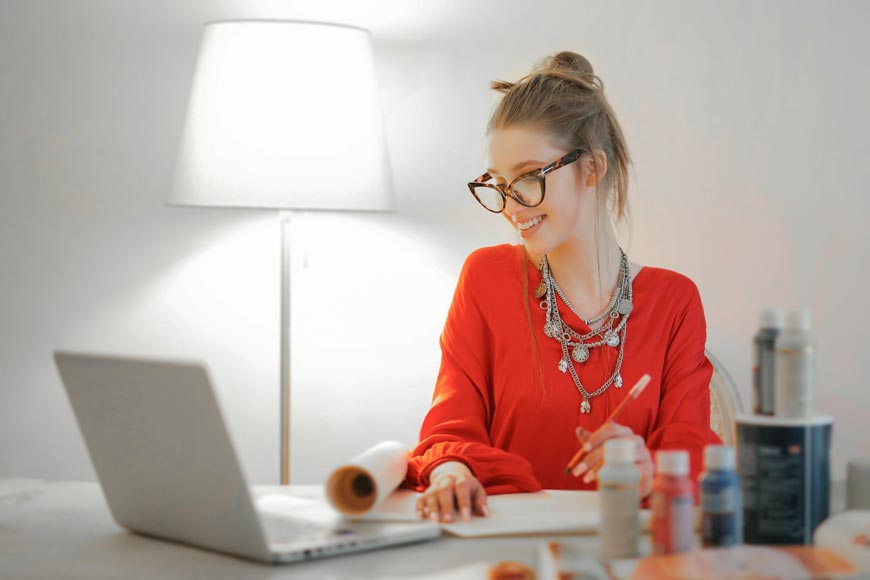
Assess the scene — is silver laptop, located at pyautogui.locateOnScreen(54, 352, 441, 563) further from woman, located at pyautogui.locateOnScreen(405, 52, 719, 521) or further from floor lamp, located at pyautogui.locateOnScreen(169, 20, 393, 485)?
floor lamp, located at pyautogui.locateOnScreen(169, 20, 393, 485)

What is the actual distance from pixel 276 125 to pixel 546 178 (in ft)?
1.89

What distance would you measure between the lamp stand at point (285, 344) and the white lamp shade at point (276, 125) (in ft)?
0.76

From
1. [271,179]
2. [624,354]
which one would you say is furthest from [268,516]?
[271,179]

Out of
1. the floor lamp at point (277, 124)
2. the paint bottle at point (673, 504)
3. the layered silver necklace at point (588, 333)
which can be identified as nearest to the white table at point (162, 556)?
the paint bottle at point (673, 504)

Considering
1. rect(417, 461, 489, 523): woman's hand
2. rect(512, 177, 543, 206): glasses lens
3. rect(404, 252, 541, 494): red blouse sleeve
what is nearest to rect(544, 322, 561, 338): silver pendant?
rect(404, 252, 541, 494): red blouse sleeve

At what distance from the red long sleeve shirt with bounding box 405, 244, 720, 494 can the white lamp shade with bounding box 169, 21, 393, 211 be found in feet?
1.21

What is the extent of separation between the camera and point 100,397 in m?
1.17

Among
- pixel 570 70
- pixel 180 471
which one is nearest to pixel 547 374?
pixel 570 70

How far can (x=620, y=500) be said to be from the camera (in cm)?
105

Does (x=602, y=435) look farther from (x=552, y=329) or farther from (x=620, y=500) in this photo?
(x=552, y=329)

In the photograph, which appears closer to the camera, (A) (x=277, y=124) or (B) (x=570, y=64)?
(B) (x=570, y=64)

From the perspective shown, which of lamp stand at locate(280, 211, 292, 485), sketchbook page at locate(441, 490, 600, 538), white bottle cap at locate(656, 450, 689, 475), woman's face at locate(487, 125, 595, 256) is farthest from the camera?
lamp stand at locate(280, 211, 292, 485)

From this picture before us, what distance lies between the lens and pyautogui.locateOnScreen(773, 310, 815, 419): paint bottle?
3.40ft

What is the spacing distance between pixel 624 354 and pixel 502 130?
0.42 m
